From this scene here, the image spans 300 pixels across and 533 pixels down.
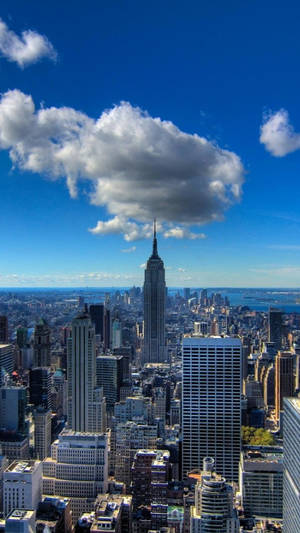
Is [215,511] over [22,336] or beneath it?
beneath

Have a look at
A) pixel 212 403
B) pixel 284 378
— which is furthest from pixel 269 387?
pixel 212 403

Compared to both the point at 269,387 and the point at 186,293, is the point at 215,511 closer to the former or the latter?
the point at 269,387

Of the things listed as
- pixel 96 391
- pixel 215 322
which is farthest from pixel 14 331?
pixel 215 322

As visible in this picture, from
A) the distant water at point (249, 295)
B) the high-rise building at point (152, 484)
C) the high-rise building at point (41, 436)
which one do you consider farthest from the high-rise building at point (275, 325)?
the high-rise building at point (152, 484)

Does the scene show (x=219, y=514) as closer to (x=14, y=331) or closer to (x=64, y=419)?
(x=64, y=419)

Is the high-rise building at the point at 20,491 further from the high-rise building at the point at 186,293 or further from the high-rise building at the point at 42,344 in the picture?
the high-rise building at the point at 186,293
